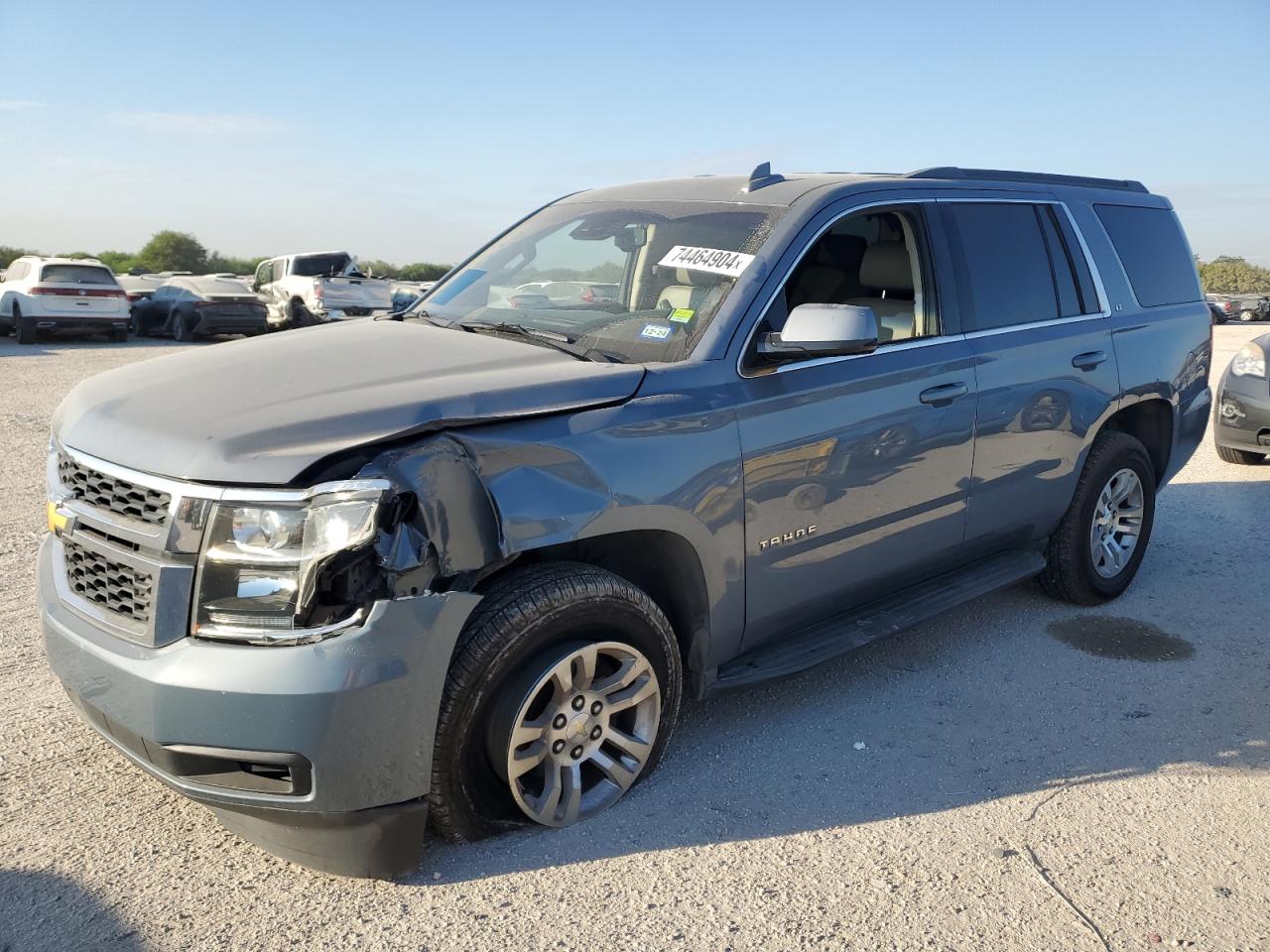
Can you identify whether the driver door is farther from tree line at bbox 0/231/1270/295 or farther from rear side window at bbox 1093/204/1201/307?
tree line at bbox 0/231/1270/295

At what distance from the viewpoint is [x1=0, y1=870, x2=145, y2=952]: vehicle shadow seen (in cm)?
254

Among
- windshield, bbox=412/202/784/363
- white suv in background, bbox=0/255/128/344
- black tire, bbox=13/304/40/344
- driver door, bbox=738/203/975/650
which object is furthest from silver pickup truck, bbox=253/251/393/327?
driver door, bbox=738/203/975/650

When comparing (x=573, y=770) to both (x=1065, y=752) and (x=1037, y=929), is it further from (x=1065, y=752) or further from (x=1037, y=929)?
(x=1065, y=752)

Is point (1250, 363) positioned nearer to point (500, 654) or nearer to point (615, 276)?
point (615, 276)

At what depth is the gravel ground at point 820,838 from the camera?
2.69 metres

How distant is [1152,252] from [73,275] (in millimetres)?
19910

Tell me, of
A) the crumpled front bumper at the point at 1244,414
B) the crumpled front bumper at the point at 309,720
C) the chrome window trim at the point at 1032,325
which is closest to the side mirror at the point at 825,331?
the chrome window trim at the point at 1032,325

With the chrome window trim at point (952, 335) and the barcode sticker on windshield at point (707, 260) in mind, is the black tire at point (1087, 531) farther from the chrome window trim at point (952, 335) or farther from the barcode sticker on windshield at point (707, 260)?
the barcode sticker on windshield at point (707, 260)

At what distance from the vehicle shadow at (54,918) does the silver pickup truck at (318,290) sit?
61.4 ft

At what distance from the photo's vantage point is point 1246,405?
27.7ft

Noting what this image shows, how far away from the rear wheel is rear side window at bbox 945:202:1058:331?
1979cm

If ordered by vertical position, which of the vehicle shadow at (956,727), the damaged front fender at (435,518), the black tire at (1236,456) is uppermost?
Result: the damaged front fender at (435,518)

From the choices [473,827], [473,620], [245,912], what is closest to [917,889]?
[473,827]

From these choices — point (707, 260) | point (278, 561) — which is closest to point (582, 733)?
point (278, 561)
